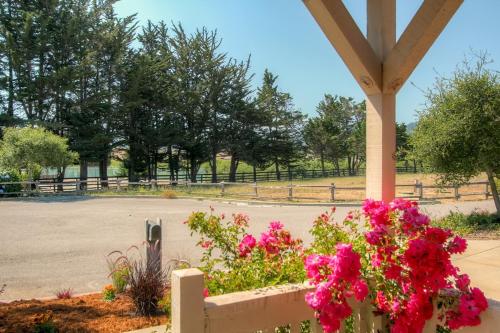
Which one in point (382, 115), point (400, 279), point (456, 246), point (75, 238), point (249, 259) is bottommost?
point (75, 238)

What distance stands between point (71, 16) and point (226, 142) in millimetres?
16914

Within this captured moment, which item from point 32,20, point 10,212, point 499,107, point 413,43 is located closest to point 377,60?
point 413,43

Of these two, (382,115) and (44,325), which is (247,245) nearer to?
(382,115)

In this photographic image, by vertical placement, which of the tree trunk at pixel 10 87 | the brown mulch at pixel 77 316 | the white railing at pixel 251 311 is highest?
the tree trunk at pixel 10 87

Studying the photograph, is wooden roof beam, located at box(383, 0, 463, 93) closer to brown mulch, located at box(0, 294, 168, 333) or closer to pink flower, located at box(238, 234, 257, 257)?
pink flower, located at box(238, 234, 257, 257)

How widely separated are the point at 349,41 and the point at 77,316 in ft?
10.7

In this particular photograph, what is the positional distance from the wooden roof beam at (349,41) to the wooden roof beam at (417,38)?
102 millimetres

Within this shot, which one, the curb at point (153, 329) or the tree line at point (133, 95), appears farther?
the tree line at point (133, 95)

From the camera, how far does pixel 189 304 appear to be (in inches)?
60.8

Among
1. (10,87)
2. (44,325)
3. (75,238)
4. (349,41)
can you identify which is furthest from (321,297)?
(10,87)

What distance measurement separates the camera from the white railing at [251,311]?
60.9 inches

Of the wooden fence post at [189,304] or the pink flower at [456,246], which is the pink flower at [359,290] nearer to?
the pink flower at [456,246]

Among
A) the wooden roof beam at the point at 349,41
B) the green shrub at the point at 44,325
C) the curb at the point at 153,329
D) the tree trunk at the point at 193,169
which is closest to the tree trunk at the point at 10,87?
the tree trunk at the point at 193,169

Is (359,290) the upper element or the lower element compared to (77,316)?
upper
